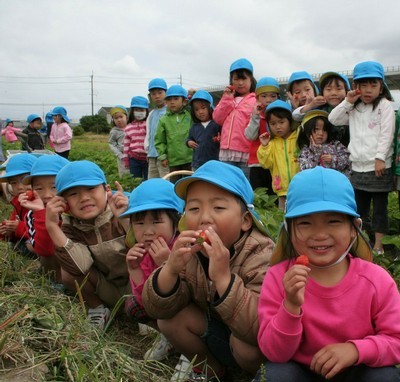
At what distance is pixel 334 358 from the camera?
180 centimetres

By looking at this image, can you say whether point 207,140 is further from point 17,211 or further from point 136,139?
point 17,211

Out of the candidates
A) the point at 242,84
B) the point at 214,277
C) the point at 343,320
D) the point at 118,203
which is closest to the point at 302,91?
the point at 242,84

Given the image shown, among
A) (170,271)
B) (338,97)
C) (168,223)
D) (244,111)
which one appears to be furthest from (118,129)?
(170,271)

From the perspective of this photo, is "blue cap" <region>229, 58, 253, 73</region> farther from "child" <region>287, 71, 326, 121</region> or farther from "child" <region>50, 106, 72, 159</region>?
"child" <region>50, 106, 72, 159</region>

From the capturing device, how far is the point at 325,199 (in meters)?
1.88

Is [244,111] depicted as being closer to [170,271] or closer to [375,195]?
[375,195]

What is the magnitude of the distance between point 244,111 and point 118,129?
4.69 m

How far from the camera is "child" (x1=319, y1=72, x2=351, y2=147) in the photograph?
4855 millimetres

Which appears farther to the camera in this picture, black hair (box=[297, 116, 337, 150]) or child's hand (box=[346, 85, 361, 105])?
black hair (box=[297, 116, 337, 150])

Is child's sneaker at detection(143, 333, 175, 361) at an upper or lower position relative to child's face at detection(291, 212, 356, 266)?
lower

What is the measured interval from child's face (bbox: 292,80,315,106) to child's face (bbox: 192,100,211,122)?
57.6 inches

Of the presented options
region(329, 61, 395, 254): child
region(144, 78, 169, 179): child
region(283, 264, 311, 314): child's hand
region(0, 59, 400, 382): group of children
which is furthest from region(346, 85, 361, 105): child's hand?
region(144, 78, 169, 179): child

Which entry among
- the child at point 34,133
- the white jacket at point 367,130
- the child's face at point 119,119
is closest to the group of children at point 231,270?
the white jacket at point 367,130

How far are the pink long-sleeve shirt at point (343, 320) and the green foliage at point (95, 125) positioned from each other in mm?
49296
